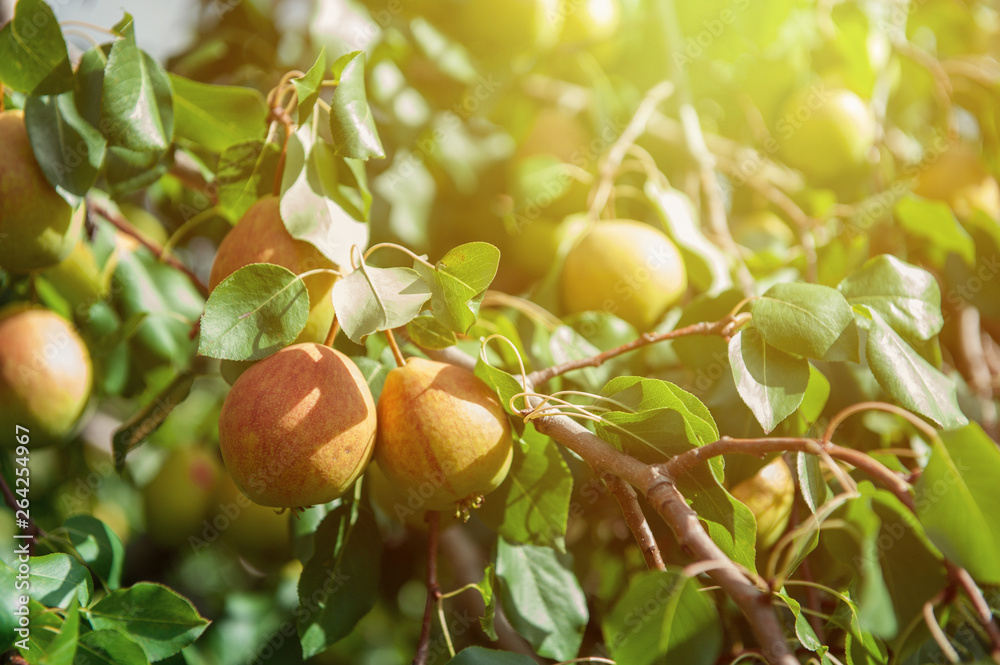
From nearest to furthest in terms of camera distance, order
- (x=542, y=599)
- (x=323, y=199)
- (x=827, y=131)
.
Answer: (x=323, y=199) < (x=542, y=599) < (x=827, y=131)

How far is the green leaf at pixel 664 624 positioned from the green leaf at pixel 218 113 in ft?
2.14

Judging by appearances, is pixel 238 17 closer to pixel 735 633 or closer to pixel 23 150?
pixel 23 150

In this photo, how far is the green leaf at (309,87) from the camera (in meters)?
0.65

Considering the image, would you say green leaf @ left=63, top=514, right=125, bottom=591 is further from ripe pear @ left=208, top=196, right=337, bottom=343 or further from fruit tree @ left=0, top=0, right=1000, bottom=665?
ripe pear @ left=208, top=196, right=337, bottom=343

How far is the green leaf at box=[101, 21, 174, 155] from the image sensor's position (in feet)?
2.25

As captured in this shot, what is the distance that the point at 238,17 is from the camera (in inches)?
55.8

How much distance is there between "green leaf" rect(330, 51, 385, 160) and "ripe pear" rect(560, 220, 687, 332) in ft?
1.27

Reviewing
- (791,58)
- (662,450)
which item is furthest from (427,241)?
(791,58)

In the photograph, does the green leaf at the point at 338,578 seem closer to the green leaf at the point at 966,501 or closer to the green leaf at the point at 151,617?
the green leaf at the point at 151,617

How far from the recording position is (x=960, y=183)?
1265mm

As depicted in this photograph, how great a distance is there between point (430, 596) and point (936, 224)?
34.2 inches

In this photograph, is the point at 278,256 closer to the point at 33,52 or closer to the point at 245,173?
the point at 245,173

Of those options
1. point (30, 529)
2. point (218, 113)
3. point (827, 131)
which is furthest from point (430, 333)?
point (827, 131)

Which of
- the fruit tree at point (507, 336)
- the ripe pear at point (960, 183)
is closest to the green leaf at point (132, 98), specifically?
the fruit tree at point (507, 336)
